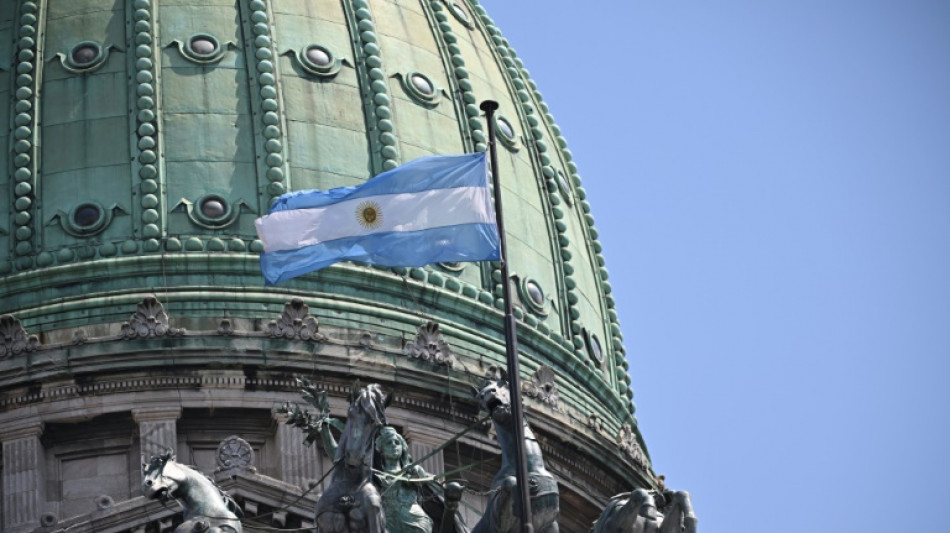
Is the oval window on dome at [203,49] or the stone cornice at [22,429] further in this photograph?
the oval window on dome at [203,49]

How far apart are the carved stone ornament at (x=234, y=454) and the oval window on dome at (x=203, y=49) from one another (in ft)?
26.5

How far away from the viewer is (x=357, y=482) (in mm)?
44656

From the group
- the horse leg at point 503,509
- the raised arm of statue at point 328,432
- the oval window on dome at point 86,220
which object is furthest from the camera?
the oval window on dome at point 86,220

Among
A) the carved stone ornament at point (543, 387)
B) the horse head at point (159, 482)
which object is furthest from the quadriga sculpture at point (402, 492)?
the carved stone ornament at point (543, 387)

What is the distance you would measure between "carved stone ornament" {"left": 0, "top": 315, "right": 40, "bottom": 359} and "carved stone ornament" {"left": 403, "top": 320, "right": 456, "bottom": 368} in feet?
18.3

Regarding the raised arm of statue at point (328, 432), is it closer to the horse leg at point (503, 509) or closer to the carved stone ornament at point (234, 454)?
the horse leg at point (503, 509)

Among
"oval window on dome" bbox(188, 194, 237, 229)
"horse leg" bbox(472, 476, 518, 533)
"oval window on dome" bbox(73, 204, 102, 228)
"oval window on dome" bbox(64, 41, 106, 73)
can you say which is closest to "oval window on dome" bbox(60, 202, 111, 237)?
"oval window on dome" bbox(73, 204, 102, 228)

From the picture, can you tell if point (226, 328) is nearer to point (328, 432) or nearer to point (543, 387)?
point (543, 387)

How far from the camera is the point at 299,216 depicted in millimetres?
48625

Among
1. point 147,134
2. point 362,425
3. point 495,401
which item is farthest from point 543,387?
point 362,425

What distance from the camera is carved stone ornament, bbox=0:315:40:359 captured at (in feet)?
198

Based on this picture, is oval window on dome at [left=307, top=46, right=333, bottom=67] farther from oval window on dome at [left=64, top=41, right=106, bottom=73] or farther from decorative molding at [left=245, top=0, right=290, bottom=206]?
oval window on dome at [left=64, top=41, right=106, bottom=73]

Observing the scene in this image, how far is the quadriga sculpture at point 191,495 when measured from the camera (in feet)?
148

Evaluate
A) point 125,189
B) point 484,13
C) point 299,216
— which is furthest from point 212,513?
point 484,13
